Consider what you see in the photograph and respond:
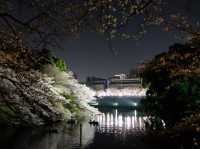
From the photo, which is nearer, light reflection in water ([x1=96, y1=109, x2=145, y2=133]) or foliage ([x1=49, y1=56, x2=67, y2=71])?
light reflection in water ([x1=96, y1=109, x2=145, y2=133])

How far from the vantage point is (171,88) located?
27797 mm

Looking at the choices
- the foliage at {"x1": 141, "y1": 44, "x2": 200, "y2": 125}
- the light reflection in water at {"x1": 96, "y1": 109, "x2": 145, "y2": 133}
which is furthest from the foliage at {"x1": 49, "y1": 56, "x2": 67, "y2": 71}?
the foliage at {"x1": 141, "y1": 44, "x2": 200, "y2": 125}

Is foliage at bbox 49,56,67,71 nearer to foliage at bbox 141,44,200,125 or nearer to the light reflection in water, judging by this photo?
the light reflection in water

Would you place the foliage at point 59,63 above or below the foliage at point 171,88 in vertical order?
above

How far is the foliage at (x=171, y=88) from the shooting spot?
2283cm

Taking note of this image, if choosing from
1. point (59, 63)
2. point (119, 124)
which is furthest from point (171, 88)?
point (119, 124)

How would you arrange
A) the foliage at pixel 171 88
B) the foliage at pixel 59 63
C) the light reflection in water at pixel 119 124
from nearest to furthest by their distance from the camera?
the foliage at pixel 171 88 → the light reflection in water at pixel 119 124 → the foliage at pixel 59 63

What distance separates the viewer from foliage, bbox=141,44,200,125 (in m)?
22.8

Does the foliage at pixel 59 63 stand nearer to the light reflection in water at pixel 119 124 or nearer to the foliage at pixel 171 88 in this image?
the light reflection in water at pixel 119 124

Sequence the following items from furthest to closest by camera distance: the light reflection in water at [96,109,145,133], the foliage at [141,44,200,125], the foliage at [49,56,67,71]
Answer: the foliage at [49,56,67,71], the light reflection in water at [96,109,145,133], the foliage at [141,44,200,125]

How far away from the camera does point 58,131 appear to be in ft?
125

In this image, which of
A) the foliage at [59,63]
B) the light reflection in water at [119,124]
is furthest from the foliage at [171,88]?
the foliage at [59,63]

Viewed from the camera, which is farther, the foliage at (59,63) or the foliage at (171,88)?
the foliage at (59,63)

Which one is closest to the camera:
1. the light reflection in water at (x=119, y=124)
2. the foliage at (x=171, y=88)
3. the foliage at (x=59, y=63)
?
the foliage at (x=171, y=88)
